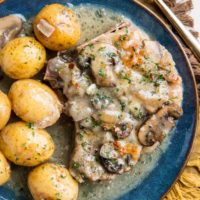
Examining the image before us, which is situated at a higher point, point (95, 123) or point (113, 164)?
point (95, 123)

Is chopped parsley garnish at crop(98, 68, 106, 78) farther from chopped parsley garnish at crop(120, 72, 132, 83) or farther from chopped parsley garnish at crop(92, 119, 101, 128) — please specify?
chopped parsley garnish at crop(92, 119, 101, 128)

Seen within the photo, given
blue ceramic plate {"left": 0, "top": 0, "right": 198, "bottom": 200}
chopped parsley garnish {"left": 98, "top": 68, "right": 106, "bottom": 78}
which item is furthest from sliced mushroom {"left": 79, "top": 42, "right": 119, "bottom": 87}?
blue ceramic plate {"left": 0, "top": 0, "right": 198, "bottom": 200}

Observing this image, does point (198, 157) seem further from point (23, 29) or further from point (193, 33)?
point (23, 29)

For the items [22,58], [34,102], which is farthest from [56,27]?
[34,102]

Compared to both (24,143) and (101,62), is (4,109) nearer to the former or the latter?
(24,143)

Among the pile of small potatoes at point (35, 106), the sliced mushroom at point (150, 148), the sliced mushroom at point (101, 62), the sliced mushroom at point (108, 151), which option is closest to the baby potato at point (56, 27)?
the pile of small potatoes at point (35, 106)

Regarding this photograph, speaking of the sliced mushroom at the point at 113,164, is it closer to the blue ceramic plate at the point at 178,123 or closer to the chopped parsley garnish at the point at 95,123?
the chopped parsley garnish at the point at 95,123

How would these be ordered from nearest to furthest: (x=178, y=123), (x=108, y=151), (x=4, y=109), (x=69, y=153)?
(x=4, y=109), (x=108, y=151), (x=69, y=153), (x=178, y=123)
